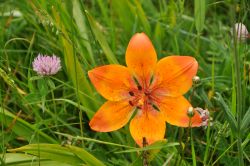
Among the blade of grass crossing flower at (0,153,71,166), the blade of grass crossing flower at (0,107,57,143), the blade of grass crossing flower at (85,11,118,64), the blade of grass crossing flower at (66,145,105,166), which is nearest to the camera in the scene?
the blade of grass crossing flower at (66,145,105,166)

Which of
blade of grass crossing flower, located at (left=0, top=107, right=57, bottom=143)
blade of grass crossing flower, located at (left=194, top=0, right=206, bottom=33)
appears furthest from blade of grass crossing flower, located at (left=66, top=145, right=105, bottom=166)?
blade of grass crossing flower, located at (left=194, top=0, right=206, bottom=33)

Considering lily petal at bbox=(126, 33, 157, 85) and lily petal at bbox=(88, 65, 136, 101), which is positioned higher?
lily petal at bbox=(126, 33, 157, 85)

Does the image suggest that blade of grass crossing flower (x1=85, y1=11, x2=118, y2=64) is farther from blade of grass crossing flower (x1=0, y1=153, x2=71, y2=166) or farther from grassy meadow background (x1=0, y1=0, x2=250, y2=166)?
blade of grass crossing flower (x1=0, y1=153, x2=71, y2=166)

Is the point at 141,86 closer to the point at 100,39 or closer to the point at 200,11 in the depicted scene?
the point at 100,39

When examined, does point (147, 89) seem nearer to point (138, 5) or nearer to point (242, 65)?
point (242, 65)

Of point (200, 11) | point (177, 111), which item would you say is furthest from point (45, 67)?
point (200, 11)
